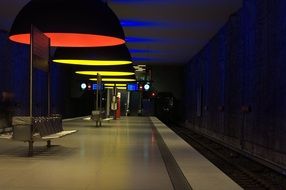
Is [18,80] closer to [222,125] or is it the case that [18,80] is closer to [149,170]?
[222,125]

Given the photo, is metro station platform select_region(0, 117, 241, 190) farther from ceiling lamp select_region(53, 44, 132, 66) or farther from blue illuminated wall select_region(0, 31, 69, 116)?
blue illuminated wall select_region(0, 31, 69, 116)

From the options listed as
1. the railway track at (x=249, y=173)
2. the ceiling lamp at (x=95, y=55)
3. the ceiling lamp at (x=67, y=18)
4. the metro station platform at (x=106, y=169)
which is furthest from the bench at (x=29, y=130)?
the ceiling lamp at (x=95, y=55)

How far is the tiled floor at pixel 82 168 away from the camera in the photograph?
27.9ft

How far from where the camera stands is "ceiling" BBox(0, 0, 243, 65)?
79.5ft

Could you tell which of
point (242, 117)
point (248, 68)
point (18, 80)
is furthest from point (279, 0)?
point (18, 80)

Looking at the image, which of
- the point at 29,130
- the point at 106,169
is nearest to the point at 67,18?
the point at 29,130

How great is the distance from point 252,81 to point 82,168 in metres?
14.1

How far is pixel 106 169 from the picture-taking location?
10383 millimetres

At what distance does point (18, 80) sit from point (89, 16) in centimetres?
2583

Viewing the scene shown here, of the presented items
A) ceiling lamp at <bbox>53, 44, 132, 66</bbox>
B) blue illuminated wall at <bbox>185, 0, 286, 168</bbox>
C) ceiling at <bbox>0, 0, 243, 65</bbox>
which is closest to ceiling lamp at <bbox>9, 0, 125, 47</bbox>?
blue illuminated wall at <bbox>185, 0, 286, 168</bbox>

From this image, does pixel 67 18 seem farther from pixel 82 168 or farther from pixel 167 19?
pixel 167 19

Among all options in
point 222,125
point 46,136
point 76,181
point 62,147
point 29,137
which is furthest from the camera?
point 222,125

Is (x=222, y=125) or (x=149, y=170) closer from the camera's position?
(x=149, y=170)

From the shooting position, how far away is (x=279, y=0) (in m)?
18.8
